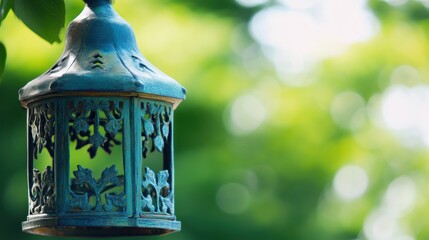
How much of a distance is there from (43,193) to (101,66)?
31 centimetres

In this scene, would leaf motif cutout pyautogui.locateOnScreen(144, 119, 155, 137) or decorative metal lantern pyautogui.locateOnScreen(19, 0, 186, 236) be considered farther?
leaf motif cutout pyautogui.locateOnScreen(144, 119, 155, 137)

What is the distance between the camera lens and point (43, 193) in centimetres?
300

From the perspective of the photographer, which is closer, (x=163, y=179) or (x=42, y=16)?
(x=42, y=16)

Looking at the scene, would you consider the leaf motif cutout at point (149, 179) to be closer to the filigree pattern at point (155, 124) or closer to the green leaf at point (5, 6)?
the filigree pattern at point (155, 124)

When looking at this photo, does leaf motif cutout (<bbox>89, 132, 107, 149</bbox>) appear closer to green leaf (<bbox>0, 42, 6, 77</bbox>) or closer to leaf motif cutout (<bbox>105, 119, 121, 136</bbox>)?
leaf motif cutout (<bbox>105, 119, 121, 136</bbox>)

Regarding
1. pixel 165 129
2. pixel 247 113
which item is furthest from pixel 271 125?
pixel 165 129

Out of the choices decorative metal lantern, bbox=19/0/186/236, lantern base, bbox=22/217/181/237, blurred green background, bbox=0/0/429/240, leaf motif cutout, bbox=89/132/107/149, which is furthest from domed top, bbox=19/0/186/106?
blurred green background, bbox=0/0/429/240

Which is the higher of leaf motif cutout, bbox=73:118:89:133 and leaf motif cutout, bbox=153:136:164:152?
leaf motif cutout, bbox=73:118:89:133

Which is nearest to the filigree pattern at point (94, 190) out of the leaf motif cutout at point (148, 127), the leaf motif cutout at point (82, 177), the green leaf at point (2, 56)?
the leaf motif cutout at point (82, 177)

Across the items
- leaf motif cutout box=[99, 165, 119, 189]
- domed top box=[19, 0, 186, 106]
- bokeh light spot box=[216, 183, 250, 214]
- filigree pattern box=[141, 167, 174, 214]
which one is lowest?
filigree pattern box=[141, 167, 174, 214]

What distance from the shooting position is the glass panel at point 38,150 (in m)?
2.98

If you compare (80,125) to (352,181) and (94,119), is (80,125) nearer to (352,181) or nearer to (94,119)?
(94,119)

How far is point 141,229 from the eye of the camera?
3.18 metres

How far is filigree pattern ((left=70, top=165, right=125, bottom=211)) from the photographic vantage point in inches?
114
